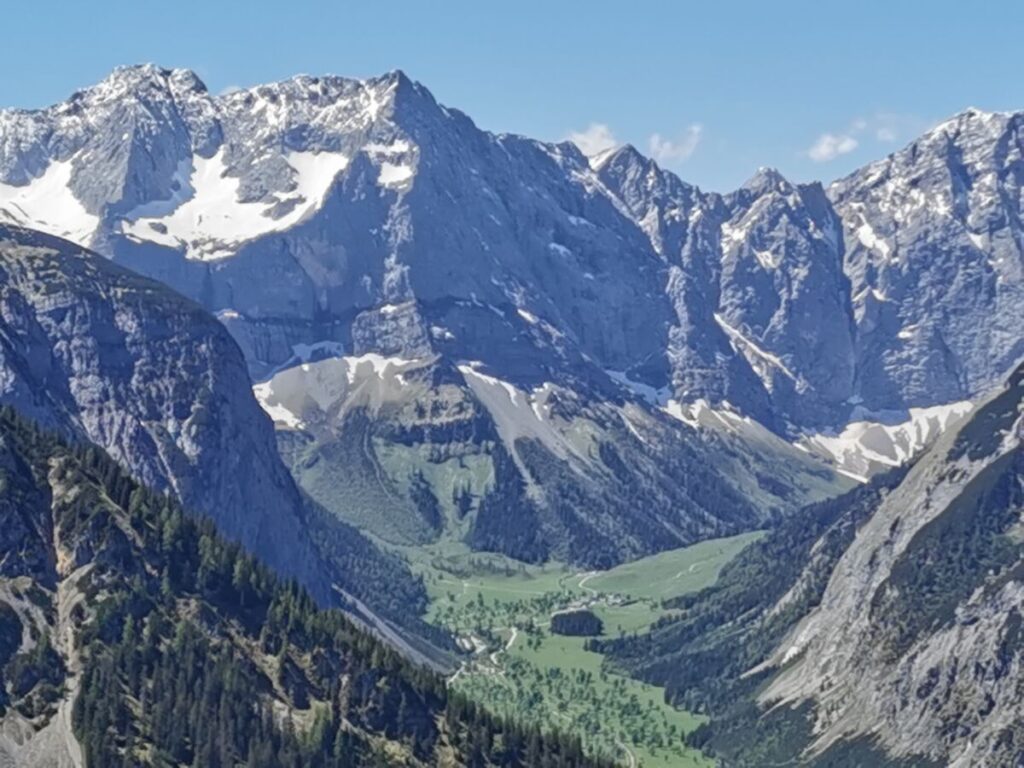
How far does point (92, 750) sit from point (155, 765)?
6964 mm

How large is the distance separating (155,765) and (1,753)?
16.7m

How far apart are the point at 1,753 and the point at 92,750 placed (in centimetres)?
984

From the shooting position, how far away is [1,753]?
197 metres

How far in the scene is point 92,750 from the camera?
647ft

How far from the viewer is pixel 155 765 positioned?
197000mm
